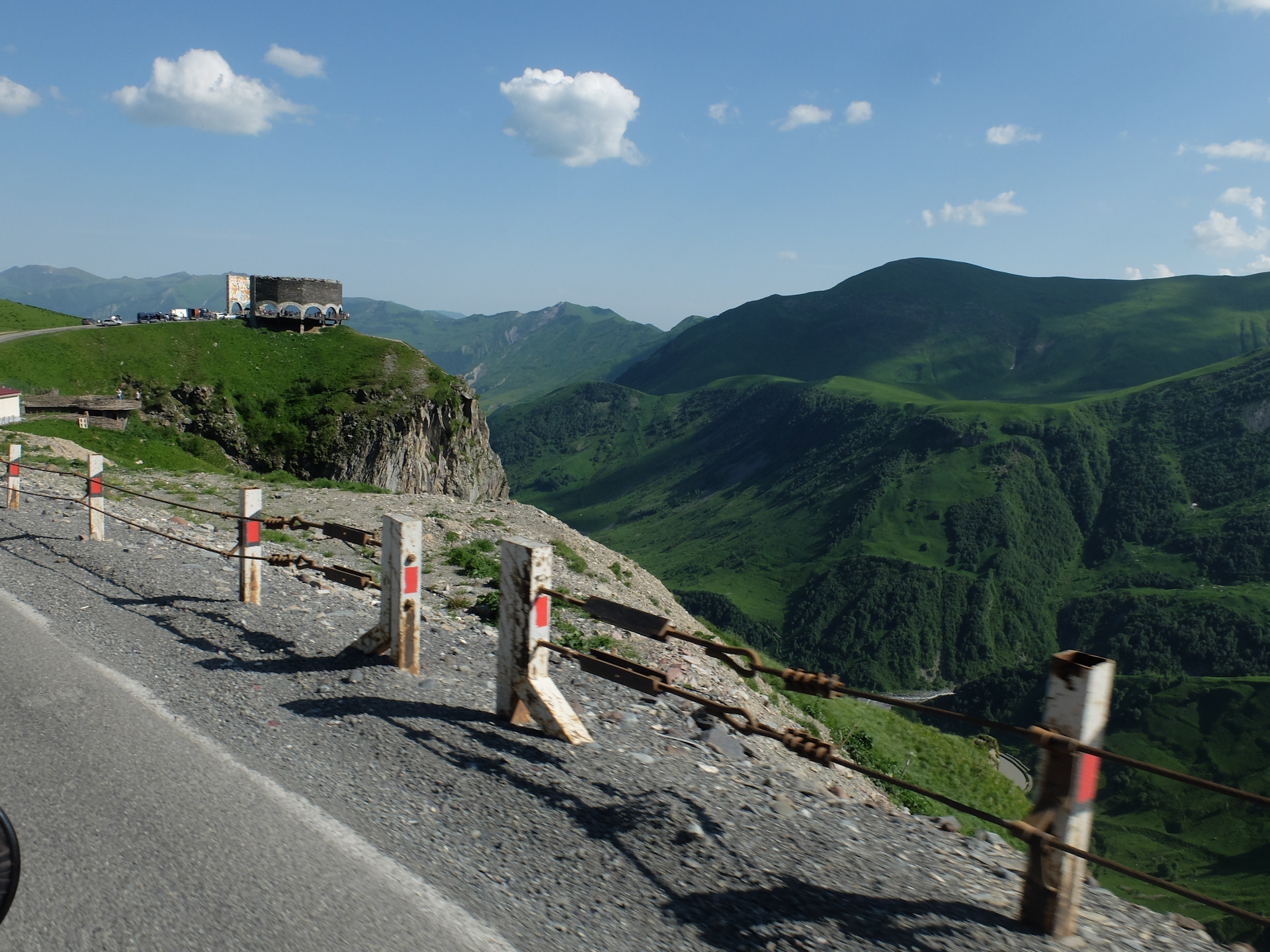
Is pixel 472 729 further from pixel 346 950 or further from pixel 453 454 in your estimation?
pixel 453 454

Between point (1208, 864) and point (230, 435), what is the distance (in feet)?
411

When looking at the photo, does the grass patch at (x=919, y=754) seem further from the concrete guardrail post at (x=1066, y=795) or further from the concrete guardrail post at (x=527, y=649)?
the concrete guardrail post at (x=1066, y=795)

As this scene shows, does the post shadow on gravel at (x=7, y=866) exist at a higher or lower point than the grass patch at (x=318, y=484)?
higher

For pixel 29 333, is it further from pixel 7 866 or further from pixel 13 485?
pixel 7 866

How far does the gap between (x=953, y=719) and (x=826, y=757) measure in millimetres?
919

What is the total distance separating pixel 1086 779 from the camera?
4594 mm

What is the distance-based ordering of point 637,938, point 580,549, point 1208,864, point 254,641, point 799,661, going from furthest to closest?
point 799,661
point 1208,864
point 580,549
point 254,641
point 637,938

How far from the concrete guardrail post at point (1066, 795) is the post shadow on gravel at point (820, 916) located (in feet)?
0.61

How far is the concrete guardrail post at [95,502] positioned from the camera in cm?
1445

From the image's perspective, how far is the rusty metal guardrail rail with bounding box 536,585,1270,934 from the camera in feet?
14.1

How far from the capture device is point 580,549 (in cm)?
3091

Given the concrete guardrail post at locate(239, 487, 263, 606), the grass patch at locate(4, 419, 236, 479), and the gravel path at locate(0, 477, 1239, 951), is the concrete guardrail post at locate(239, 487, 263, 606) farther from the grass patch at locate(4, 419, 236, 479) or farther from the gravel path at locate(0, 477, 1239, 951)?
the grass patch at locate(4, 419, 236, 479)

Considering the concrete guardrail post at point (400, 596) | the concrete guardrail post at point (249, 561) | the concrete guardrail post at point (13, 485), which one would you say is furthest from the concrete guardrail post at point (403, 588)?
the concrete guardrail post at point (13, 485)

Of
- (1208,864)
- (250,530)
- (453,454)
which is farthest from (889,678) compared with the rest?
(250,530)
